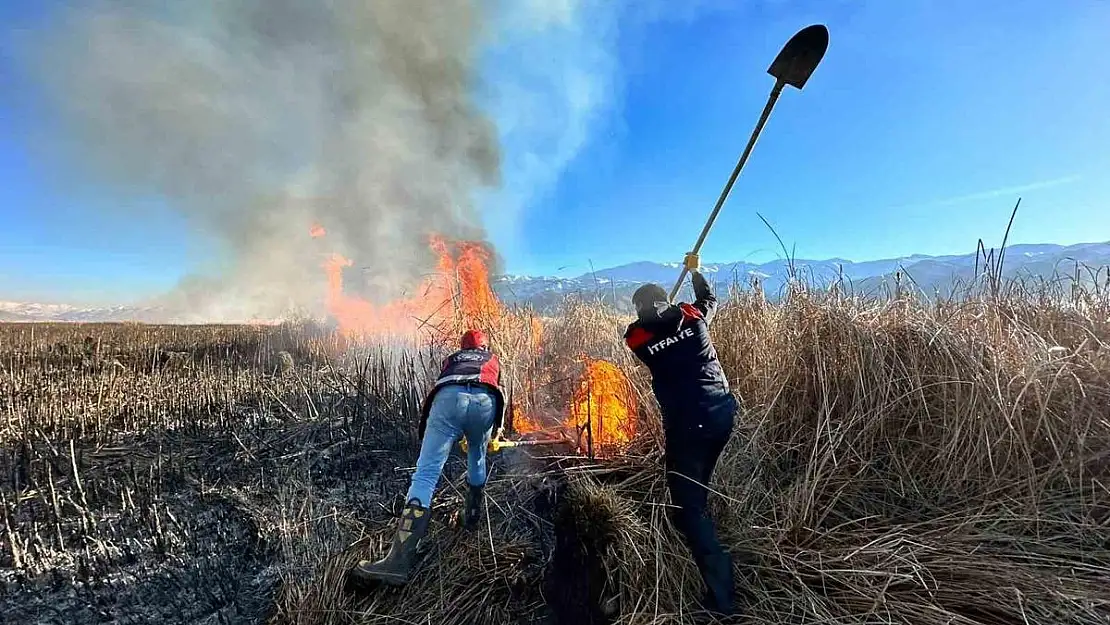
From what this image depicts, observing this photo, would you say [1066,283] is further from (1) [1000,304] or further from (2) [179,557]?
(2) [179,557]

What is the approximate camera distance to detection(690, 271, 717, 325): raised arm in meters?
3.68

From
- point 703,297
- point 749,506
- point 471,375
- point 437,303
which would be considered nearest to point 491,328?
point 437,303

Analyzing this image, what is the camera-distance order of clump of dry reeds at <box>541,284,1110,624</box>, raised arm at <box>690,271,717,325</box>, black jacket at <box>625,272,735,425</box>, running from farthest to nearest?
raised arm at <box>690,271,717,325</box>, black jacket at <box>625,272,735,425</box>, clump of dry reeds at <box>541,284,1110,624</box>

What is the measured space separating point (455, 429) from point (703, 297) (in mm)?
2107

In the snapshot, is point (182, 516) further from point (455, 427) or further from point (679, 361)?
point (679, 361)

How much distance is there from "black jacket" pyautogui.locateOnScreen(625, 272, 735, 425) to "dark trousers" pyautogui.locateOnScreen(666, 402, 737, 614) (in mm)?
67

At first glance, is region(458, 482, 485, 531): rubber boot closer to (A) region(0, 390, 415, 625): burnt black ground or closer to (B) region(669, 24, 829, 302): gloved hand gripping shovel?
(A) region(0, 390, 415, 625): burnt black ground

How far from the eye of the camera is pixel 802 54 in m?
3.67

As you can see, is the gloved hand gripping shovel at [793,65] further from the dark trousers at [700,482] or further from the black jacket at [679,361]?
the dark trousers at [700,482]

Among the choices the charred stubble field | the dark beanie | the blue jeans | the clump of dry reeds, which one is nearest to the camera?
the clump of dry reeds

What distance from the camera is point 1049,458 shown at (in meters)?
3.59

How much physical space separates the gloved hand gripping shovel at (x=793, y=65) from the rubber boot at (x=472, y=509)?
2.76m

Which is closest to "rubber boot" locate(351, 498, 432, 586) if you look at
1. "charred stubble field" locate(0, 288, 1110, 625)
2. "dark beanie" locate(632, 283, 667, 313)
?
"charred stubble field" locate(0, 288, 1110, 625)

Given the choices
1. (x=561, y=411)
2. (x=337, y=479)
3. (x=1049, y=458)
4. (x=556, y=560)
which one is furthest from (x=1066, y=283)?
(x=337, y=479)
